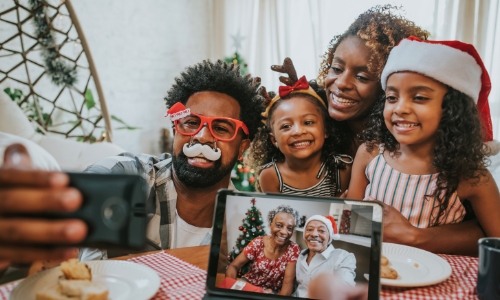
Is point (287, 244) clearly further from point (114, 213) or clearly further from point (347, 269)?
point (114, 213)

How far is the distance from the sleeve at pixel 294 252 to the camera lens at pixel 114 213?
352mm

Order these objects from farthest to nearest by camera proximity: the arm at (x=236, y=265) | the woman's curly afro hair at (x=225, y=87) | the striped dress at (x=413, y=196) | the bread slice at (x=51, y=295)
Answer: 1. the woman's curly afro hair at (x=225, y=87)
2. the striped dress at (x=413, y=196)
3. the arm at (x=236, y=265)
4. the bread slice at (x=51, y=295)

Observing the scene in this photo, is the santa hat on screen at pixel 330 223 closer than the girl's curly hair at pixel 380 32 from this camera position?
Yes

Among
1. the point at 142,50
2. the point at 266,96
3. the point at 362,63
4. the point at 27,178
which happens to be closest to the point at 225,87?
the point at 266,96

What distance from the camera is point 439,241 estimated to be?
1236mm

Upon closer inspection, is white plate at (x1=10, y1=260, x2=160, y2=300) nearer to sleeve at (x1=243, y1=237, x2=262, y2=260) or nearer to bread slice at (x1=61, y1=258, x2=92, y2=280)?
bread slice at (x1=61, y1=258, x2=92, y2=280)

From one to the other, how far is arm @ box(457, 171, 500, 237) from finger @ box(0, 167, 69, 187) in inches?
46.5

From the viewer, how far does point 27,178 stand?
0.56 meters

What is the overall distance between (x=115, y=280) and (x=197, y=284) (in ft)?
0.55

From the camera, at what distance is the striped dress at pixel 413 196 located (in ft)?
4.36

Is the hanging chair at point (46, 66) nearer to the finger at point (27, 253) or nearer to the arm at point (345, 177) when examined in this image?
the arm at point (345, 177)

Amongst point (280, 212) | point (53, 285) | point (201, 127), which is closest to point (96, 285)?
point (53, 285)

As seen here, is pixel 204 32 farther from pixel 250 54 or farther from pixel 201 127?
pixel 201 127

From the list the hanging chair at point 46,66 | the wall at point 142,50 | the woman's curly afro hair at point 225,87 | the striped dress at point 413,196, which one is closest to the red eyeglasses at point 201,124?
the woman's curly afro hair at point 225,87
